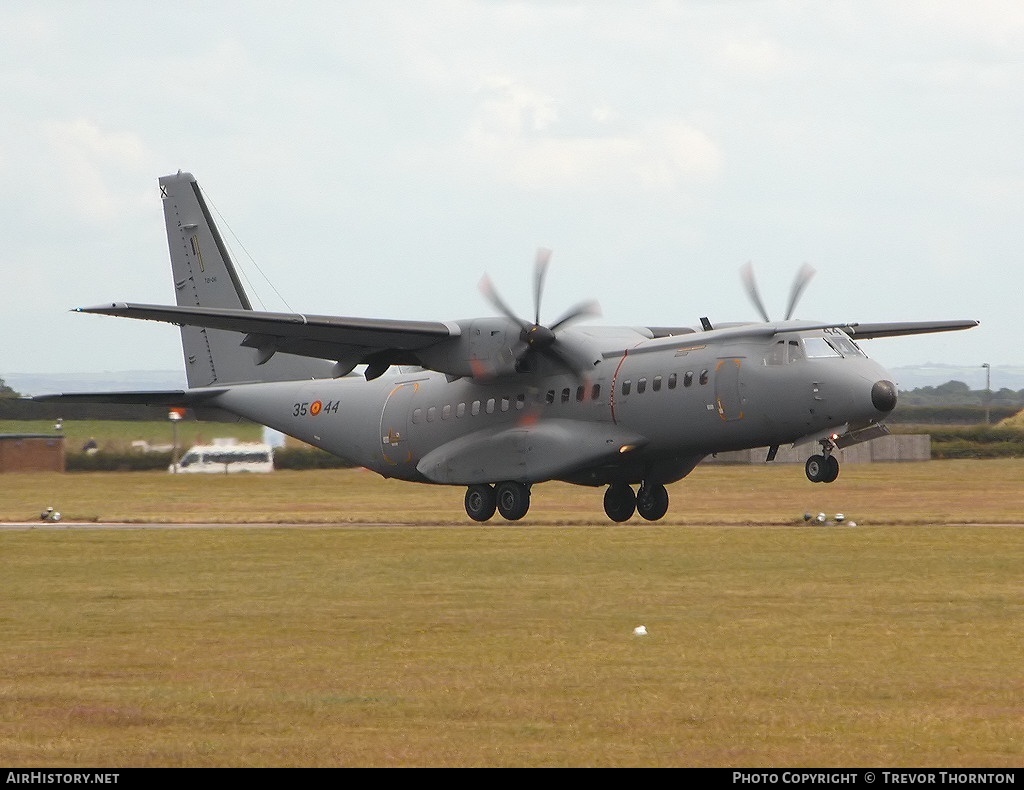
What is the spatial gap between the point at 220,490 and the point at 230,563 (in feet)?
55.9

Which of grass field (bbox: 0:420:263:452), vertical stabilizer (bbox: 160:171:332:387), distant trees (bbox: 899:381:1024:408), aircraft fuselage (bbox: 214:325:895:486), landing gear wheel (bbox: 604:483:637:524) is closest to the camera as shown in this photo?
aircraft fuselage (bbox: 214:325:895:486)

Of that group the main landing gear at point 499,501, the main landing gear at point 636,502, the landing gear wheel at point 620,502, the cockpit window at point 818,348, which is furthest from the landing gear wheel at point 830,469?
the main landing gear at point 499,501

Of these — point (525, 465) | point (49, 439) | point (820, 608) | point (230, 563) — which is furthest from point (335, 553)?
point (49, 439)

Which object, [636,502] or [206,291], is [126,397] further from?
[636,502]

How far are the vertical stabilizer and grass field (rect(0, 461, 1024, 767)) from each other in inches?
198

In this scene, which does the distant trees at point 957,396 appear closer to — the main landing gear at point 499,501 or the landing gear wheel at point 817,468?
the main landing gear at point 499,501

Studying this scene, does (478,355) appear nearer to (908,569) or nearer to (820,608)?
(908,569)

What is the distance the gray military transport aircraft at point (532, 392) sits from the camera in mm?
27203

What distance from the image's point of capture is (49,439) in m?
43.8

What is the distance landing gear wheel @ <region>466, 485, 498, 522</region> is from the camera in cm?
3173

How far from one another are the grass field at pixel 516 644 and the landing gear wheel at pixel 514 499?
0.65 m

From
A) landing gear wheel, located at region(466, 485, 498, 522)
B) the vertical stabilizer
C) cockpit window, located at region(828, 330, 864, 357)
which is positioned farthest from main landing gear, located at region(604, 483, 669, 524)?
the vertical stabilizer

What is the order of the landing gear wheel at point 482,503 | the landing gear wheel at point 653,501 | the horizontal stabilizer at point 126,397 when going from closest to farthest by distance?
1. the landing gear wheel at point 653,501
2. the landing gear wheel at point 482,503
3. the horizontal stabilizer at point 126,397

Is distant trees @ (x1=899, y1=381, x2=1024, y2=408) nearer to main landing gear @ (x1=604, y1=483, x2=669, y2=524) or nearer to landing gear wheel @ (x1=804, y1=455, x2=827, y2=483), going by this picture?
main landing gear @ (x1=604, y1=483, x2=669, y2=524)
